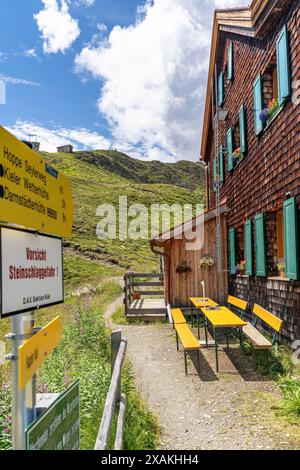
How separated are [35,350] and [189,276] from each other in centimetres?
1128

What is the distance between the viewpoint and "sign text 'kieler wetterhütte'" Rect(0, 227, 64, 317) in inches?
75.4

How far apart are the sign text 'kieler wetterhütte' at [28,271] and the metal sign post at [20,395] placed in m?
0.11

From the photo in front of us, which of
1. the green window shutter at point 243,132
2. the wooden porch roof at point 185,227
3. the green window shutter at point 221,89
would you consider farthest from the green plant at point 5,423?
the green window shutter at point 221,89

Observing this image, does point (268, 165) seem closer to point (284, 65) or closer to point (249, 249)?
point (284, 65)

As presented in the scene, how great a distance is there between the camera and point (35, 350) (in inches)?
81.3

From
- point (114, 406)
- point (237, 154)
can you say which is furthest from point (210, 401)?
point (237, 154)

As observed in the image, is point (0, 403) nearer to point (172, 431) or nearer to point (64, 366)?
point (64, 366)

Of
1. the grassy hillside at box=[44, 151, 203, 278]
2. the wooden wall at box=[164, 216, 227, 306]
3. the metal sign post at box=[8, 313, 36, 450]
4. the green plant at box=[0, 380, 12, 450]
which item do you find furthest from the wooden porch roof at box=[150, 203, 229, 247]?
the grassy hillside at box=[44, 151, 203, 278]

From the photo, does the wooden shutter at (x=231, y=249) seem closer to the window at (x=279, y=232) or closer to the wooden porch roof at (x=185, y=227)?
the wooden porch roof at (x=185, y=227)

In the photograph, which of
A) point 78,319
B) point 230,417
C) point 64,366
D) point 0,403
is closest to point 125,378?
point 64,366

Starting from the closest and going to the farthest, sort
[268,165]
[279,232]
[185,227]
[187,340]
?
1. [187,340]
2. [268,165]
3. [279,232]
4. [185,227]

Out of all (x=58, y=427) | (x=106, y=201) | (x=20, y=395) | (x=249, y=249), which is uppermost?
(x=106, y=201)

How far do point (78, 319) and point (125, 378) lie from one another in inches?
137

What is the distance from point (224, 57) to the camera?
14625mm
